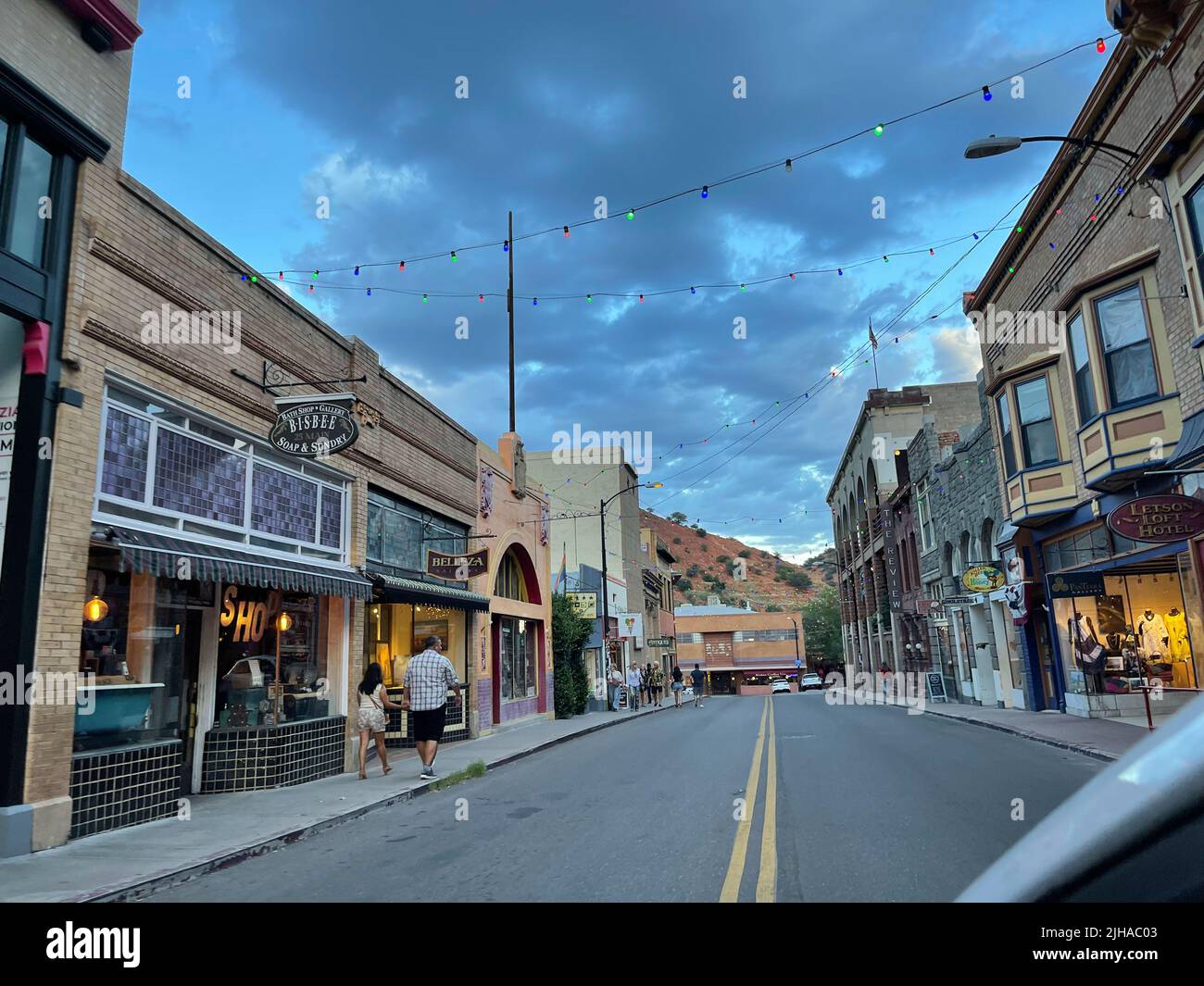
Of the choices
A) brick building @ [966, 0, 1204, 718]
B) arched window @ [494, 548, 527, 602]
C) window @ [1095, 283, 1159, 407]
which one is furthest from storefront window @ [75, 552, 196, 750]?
window @ [1095, 283, 1159, 407]

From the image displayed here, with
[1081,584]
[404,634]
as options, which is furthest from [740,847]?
[1081,584]

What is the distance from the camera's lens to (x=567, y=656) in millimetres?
27953

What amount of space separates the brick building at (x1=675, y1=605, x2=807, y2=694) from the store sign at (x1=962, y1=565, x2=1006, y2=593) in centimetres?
5529

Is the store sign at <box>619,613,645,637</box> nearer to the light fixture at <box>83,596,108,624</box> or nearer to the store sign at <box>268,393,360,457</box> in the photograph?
the store sign at <box>268,393,360,457</box>

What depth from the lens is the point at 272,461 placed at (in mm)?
12039

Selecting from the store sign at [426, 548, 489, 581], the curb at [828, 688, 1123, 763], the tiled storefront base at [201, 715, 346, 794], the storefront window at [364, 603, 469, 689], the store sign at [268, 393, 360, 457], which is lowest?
the curb at [828, 688, 1123, 763]

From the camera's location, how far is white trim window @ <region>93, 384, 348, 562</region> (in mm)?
9070

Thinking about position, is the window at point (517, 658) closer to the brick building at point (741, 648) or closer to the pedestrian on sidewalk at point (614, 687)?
the pedestrian on sidewalk at point (614, 687)

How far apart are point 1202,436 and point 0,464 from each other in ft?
47.6

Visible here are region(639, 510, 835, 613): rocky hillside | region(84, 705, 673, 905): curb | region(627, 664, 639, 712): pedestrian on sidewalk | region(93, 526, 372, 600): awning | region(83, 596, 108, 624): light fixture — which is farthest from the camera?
region(639, 510, 835, 613): rocky hillside

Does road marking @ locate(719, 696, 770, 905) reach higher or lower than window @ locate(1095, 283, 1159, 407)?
lower

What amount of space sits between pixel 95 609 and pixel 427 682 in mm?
4337

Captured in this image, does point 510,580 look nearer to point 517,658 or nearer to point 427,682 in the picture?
point 517,658

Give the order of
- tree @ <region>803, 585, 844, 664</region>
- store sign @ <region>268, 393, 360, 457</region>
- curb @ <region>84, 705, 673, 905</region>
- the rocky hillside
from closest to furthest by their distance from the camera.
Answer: curb @ <region>84, 705, 673, 905</region> < store sign @ <region>268, 393, 360, 457</region> < tree @ <region>803, 585, 844, 664</region> < the rocky hillside
